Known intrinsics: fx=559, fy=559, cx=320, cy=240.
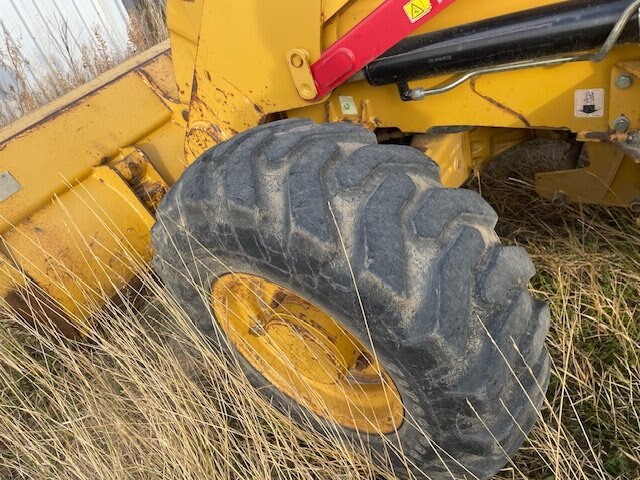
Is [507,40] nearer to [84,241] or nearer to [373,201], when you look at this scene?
[373,201]

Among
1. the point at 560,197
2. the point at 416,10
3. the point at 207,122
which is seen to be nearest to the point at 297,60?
the point at 416,10

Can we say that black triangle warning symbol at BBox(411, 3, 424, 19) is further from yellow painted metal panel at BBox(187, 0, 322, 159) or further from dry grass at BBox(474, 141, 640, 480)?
dry grass at BBox(474, 141, 640, 480)

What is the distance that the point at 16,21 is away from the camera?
596 centimetres

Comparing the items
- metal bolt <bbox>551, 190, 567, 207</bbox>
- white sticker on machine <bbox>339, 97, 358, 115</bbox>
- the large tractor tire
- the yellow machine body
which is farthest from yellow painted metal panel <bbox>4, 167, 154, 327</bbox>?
metal bolt <bbox>551, 190, 567, 207</bbox>

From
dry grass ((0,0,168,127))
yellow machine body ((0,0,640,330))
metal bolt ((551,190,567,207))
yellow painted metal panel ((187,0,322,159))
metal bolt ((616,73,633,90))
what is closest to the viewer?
metal bolt ((616,73,633,90))

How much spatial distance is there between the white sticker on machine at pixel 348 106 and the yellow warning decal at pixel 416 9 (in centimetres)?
41

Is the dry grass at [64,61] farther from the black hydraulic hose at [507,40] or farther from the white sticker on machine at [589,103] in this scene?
the white sticker on machine at [589,103]

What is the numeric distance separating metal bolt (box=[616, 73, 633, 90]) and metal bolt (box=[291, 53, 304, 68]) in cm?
85

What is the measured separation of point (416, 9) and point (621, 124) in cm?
61

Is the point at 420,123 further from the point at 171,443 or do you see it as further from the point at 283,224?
the point at 171,443

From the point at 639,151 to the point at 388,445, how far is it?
1055 millimetres

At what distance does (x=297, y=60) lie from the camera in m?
1.67

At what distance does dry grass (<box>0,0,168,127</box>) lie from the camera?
220 inches

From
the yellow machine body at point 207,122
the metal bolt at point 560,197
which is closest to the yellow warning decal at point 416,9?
the yellow machine body at point 207,122
